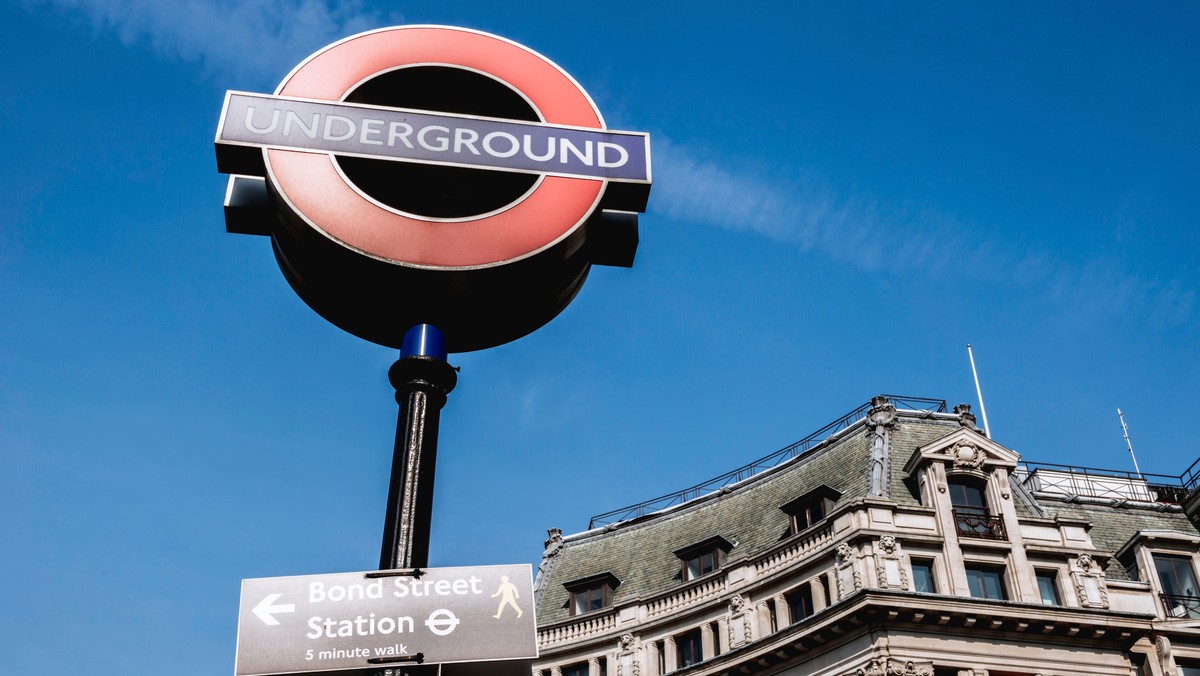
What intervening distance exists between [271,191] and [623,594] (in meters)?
33.6

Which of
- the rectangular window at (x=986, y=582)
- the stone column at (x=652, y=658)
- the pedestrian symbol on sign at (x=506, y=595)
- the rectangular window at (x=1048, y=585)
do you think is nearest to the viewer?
the pedestrian symbol on sign at (x=506, y=595)

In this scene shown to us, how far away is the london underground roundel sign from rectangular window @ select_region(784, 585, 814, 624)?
87.0 ft

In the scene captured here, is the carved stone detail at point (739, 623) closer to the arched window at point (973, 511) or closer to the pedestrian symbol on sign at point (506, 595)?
the arched window at point (973, 511)

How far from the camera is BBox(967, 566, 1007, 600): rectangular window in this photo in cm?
3528

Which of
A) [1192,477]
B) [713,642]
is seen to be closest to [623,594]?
[713,642]

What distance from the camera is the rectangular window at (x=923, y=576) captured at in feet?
115

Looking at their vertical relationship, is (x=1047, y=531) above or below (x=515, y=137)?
above

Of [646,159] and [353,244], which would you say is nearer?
[353,244]

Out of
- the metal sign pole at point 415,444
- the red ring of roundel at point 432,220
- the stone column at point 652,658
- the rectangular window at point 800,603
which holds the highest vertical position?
the rectangular window at point 800,603

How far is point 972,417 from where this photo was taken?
132 ft

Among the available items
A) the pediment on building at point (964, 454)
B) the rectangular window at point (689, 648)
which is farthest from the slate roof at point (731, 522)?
the rectangular window at point (689, 648)

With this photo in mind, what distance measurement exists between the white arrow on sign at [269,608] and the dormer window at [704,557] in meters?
33.1

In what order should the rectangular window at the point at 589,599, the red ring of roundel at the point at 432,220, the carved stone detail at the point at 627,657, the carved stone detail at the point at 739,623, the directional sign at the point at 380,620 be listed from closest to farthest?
the directional sign at the point at 380,620 < the red ring of roundel at the point at 432,220 < the carved stone detail at the point at 739,623 < the carved stone detail at the point at 627,657 < the rectangular window at the point at 589,599

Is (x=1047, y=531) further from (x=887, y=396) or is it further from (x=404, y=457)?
(x=404, y=457)
